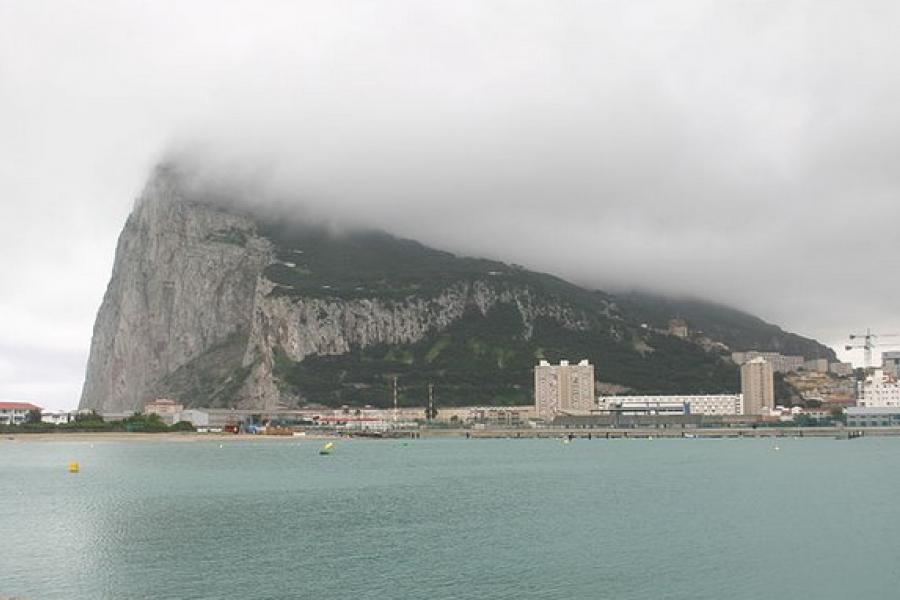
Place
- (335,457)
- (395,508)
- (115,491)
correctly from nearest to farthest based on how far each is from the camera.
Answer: (395,508)
(115,491)
(335,457)

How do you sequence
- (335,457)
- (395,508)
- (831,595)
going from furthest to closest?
(335,457) < (395,508) < (831,595)

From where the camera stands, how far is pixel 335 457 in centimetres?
15425

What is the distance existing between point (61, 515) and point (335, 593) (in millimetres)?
37112

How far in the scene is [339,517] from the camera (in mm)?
69375

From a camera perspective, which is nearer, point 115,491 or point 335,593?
point 335,593

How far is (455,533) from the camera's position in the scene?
60.7 m

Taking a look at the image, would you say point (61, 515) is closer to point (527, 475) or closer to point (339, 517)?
point (339, 517)

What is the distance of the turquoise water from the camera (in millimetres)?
45031

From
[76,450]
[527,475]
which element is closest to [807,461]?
[527,475]

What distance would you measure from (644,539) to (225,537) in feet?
82.6

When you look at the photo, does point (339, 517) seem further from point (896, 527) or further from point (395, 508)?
point (896, 527)

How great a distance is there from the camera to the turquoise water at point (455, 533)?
148ft

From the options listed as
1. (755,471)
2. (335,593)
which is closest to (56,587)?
(335,593)

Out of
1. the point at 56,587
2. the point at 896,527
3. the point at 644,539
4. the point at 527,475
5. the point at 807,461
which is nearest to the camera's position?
the point at 56,587
